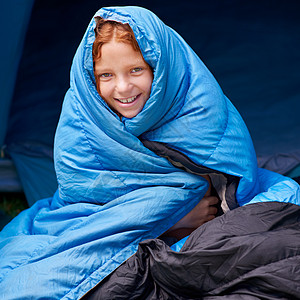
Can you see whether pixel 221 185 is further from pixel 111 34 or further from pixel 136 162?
pixel 111 34

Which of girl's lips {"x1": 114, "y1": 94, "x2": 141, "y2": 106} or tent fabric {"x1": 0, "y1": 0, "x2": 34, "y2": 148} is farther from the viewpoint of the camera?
tent fabric {"x1": 0, "y1": 0, "x2": 34, "y2": 148}

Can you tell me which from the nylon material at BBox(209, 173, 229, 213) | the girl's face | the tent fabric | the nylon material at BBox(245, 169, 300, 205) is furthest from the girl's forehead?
the tent fabric

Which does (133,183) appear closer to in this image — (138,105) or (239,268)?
(138,105)

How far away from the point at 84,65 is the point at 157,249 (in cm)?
54

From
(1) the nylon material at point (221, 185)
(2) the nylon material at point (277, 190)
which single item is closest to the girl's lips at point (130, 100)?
(1) the nylon material at point (221, 185)

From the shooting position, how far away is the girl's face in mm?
1441

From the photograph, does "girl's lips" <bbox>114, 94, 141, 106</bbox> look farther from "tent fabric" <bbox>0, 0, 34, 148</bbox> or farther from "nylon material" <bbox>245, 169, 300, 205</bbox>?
"tent fabric" <bbox>0, 0, 34, 148</bbox>

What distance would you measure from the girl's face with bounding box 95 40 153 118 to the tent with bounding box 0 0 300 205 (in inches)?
33.0

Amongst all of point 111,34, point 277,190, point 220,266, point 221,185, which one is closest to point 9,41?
point 111,34

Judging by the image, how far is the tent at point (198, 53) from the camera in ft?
7.39

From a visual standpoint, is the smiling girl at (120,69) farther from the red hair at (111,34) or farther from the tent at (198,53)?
the tent at (198,53)

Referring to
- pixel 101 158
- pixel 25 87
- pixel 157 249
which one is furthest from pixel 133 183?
pixel 25 87

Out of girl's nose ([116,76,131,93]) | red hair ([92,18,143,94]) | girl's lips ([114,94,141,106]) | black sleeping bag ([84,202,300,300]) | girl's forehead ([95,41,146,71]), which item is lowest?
black sleeping bag ([84,202,300,300])

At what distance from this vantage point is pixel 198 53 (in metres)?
2.76
